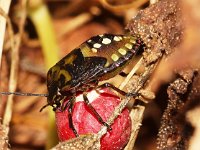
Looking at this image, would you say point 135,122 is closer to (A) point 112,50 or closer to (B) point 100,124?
(B) point 100,124

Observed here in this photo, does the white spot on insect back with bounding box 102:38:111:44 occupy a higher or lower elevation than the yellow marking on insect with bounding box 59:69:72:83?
higher

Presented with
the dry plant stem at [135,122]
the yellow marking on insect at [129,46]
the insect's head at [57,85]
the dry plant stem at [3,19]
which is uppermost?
the dry plant stem at [3,19]

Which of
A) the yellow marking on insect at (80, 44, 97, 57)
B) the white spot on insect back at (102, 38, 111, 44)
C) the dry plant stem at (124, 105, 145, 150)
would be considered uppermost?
the white spot on insect back at (102, 38, 111, 44)

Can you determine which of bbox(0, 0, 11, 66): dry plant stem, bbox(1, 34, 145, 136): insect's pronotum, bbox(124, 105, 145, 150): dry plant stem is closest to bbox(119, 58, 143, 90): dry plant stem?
bbox(1, 34, 145, 136): insect's pronotum

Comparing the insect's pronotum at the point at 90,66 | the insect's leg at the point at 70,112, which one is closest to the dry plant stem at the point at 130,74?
the insect's pronotum at the point at 90,66

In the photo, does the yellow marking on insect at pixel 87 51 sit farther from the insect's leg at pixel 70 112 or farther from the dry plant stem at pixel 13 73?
the dry plant stem at pixel 13 73

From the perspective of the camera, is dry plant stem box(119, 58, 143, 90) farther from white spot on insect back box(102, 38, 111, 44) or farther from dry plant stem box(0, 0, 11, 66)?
dry plant stem box(0, 0, 11, 66)
